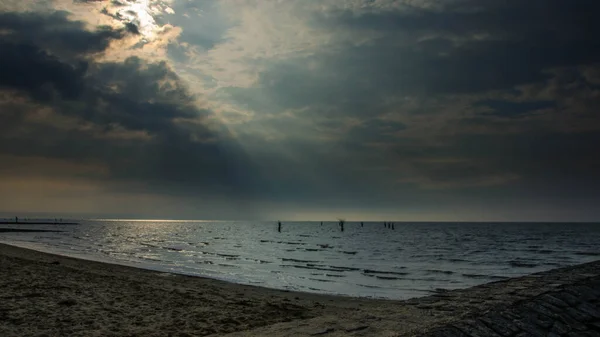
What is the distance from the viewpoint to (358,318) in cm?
838

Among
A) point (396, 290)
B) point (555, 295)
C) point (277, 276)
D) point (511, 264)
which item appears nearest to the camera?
point (555, 295)

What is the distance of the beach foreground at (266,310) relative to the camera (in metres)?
7.79

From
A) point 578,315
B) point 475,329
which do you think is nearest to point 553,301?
point 578,315

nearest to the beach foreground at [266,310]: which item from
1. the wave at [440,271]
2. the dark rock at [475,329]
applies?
the dark rock at [475,329]

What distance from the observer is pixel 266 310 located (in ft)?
43.0

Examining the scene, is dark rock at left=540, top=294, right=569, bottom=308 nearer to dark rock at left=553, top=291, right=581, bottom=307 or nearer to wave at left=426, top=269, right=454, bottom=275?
dark rock at left=553, top=291, right=581, bottom=307

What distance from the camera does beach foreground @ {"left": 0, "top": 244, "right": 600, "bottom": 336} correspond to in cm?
779

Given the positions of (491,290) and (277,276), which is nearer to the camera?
(491,290)

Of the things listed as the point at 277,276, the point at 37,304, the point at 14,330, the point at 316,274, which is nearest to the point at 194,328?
the point at 14,330

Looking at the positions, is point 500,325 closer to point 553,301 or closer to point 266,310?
point 553,301

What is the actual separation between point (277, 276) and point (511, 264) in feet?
72.7

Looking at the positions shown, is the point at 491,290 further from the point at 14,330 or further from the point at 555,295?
the point at 14,330

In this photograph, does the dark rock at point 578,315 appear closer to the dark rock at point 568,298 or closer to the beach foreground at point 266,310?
the beach foreground at point 266,310

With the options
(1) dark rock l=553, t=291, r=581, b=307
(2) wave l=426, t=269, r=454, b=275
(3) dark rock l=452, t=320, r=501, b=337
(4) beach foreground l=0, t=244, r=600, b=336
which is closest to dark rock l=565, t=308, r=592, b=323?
(4) beach foreground l=0, t=244, r=600, b=336
